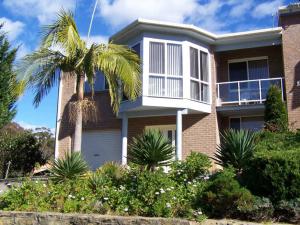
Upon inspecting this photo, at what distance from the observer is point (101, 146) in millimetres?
21109

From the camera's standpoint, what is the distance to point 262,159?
836 centimetres

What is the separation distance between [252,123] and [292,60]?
142 inches

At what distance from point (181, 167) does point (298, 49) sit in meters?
11.0

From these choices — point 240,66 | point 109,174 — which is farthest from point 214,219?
point 240,66

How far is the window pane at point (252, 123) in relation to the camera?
1964cm

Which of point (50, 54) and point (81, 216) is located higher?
point (50, 54)

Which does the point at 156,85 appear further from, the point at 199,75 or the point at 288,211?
the point at 288,211

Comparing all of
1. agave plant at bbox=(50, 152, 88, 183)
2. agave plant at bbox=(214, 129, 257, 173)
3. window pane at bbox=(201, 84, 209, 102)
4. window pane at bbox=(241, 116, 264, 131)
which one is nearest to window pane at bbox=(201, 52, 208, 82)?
window pane at bbox=(201, 84, 209, 102)

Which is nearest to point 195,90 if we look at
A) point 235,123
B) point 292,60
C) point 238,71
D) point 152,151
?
point 235,123

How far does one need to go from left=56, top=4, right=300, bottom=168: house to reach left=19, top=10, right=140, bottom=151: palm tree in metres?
3.87

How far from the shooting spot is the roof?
1817cm

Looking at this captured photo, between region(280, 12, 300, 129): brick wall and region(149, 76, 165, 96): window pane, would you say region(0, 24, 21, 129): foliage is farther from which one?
region(280, 12, 300, 129): brick wall

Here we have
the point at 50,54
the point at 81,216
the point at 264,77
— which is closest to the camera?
the point at 81,216

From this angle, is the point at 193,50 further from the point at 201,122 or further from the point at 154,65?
the point at 201,122
